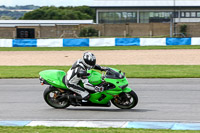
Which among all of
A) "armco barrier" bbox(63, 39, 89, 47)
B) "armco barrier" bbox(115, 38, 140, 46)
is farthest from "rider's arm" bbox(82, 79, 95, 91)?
"armco barrier" bbox(63, 39, 89, 47)

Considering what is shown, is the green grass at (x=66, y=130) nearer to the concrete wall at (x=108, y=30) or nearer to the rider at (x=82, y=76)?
the rider at (x=82, y=76)

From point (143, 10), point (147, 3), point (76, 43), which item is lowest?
point (76, 43)

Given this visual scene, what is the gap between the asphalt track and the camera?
942cm

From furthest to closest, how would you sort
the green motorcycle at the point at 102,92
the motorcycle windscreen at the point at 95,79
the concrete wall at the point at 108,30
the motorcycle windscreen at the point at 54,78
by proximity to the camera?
1. the concrete wall at the point at 108,30
2. the motorcycle windscreen at the point at 54,78
3. the motorcycle windscreen at the point at 95,79
4. the green motorcycle at the point at 102,92

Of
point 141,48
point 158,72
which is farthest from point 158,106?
point 141,48

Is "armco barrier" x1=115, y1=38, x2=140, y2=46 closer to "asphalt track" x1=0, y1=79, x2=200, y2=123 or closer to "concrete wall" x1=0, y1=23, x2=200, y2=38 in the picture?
"asphalt track" x1=0, y1=79, x2=200, y2=123

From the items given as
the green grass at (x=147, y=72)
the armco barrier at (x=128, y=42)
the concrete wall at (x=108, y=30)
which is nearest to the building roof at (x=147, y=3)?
the concrete wall at (x=108, y=30)

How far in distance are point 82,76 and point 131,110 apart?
144 centimetres

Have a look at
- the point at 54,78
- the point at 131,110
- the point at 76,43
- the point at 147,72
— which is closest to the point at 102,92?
the point at 131,110

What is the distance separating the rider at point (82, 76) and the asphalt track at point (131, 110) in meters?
0.50

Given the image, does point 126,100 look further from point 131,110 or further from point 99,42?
point 99,42

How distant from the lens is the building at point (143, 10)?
238 ft

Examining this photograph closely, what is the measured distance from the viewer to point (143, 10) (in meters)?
74.0

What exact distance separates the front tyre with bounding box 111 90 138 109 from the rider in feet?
1.78
